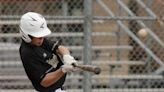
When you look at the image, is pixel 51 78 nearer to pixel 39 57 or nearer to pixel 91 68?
pixel 39 57

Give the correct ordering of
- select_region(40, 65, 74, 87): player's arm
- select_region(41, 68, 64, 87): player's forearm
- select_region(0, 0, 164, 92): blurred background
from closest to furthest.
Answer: select_region(40, 65, 74, 87): player's arm, select_region(41, 68, 64, 87): player's forearm, select_region(0, 0, 164, 92): blurred background

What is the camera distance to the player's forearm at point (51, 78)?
4977 millimetres

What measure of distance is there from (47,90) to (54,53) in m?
0.41

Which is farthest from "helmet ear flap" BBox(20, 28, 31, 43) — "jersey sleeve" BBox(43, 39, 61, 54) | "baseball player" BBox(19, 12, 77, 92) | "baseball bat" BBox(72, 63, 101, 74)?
"baseball bat" BBox(72, 63, 101, 74)

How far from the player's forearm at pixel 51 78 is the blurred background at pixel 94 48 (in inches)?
63.1

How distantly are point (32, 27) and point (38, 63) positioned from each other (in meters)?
0.35

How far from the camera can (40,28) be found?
203 inches

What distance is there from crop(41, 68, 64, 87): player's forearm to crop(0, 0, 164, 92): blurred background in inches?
63.1

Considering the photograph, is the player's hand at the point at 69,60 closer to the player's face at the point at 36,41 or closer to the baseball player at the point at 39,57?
the baseball player at the point at 39,57

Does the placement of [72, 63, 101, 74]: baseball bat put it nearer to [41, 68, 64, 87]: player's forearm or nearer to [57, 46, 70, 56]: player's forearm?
[41, 68, 64, 87]: player's forearm

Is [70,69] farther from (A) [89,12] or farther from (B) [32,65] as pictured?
(A) [89,12]

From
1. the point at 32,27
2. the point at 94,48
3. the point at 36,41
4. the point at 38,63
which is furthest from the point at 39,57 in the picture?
the point at 94,48

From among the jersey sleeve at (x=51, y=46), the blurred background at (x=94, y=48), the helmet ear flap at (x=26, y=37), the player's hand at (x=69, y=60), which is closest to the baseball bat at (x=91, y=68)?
the player's hand at (x=69, y=60)

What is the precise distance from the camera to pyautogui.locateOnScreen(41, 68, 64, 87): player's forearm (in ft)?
16.3
